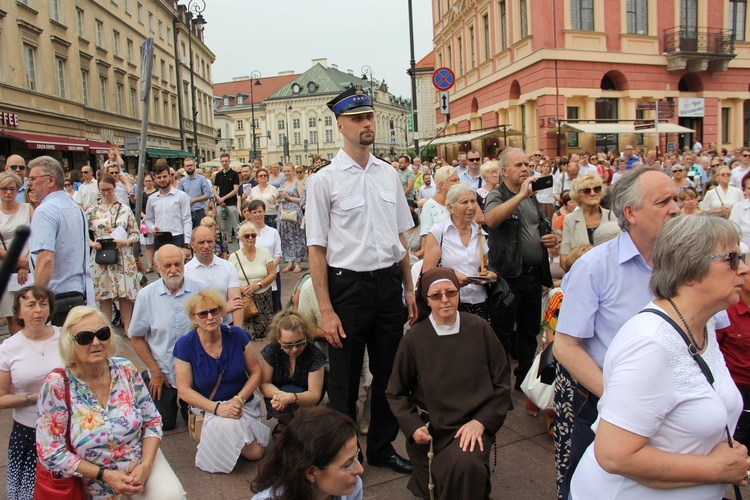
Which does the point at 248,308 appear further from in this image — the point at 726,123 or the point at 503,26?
the point at 726,123

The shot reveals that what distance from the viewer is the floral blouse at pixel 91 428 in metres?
3.12

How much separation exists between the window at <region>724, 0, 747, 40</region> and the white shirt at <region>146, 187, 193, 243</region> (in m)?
32.7

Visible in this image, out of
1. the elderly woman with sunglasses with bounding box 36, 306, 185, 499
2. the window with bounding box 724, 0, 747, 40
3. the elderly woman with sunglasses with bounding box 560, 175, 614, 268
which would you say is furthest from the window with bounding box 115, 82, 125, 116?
the elderly woman with sunglasses with bounding box 36, 306, 185, 499

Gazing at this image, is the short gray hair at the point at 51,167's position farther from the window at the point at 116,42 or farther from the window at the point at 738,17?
the window at the point at 116,42

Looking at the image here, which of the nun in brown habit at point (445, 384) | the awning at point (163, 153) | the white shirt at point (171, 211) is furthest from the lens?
the awning at point (163, 153)

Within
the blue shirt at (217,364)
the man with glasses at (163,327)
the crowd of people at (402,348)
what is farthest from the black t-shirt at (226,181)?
the blue shirt at (217,364)

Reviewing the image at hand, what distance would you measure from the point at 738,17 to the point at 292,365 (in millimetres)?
37054

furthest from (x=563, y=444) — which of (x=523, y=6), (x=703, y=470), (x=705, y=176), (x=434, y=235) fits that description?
(x=523, y=6)

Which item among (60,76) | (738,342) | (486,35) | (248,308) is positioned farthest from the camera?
(486,35)

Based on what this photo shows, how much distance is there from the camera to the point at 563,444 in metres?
2.99

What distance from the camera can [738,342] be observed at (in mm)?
3506

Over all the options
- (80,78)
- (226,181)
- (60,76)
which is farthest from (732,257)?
(80,78)

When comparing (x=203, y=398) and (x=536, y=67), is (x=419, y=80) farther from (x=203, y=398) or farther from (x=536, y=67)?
(x=203, y=398)

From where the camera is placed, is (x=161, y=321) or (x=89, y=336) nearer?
(x=89, y=336)
